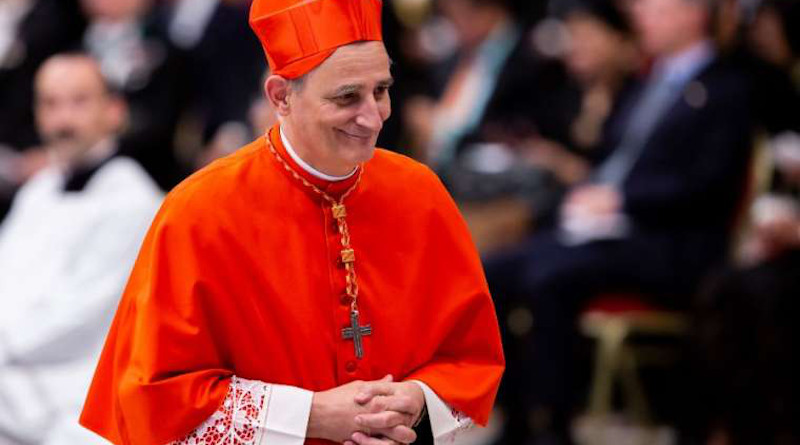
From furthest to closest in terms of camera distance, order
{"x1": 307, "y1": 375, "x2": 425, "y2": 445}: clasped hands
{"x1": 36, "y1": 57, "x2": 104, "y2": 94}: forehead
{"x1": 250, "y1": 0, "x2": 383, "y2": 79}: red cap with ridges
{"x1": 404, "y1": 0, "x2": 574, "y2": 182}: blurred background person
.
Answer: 1. {"x1": 404, "y1": 0, "x2": 574, "y2": 182}: blurred background person
2. {"x1": 36, "y1": 57, "x2": 104, "y2": 94}: forehead
3. {"x1": 307, "y1": 375, "x2": 425, "y2": 445}: clasped hands
4. {"x1": 250, "y1": 0, "x2": 383, "y2": 79}: red cap with ridges

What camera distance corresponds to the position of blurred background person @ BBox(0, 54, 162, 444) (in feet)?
17.9

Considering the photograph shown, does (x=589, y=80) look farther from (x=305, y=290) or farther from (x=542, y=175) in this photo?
(x=305, y=290)

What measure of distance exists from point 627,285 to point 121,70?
3429mm

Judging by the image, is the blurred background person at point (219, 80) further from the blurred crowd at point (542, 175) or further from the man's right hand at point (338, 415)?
the man's right hand at point (338, 415)

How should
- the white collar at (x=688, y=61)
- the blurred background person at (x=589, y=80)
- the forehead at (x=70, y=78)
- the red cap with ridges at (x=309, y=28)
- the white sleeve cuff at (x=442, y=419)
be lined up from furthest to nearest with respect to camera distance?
the blurred background person at (x=589, y=80) < the white collar at (x=688, y=61) < the forehead at (x=70, y=78) < the white sleeve cuff at (x=442, y=419) < the red cap with ridges at (x=309, y=28)

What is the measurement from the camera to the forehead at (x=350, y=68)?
10.9 feet

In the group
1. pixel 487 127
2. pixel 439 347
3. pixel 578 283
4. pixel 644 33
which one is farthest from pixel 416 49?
pixel 439 347

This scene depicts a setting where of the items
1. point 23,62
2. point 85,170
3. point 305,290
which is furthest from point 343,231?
point 23,62

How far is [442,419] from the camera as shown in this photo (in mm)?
3553

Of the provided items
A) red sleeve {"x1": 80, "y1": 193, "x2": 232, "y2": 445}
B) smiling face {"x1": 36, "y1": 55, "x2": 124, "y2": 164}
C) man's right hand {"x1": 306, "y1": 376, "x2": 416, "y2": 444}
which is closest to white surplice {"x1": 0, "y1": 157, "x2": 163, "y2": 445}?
smiling face {"x1": 36, "y1": 55, "x2": 124, "y2": 164}

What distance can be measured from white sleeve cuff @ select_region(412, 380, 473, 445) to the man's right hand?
0.11 m

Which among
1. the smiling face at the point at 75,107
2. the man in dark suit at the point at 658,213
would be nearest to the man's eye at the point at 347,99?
the smiling face at the point at 75,107

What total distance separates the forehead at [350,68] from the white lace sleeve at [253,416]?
2.15ft

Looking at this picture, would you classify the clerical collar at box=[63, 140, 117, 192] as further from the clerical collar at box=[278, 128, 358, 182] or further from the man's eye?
the man's eye
